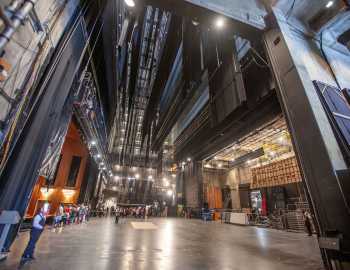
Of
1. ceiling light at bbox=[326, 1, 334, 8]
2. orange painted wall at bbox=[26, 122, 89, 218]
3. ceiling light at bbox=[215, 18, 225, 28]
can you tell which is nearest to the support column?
ceiling light at bbox=[326, 1, 334, 8]

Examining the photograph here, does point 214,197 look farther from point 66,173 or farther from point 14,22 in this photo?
point 14,22

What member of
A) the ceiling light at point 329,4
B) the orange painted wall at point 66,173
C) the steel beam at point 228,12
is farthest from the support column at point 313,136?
the orange painted wall at point 66,173

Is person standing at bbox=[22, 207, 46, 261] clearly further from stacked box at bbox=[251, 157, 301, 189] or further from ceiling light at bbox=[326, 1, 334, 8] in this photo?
stacked box at bbox=[251, 157, 301, 189]

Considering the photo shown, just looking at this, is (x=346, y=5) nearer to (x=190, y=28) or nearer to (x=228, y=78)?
(x=228, y=78)

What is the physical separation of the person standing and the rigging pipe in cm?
359

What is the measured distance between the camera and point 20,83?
2.64 m

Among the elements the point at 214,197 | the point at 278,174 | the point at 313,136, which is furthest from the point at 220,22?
the point at 214,197

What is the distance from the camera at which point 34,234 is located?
343 cm

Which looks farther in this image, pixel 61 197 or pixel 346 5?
pixel 61 197

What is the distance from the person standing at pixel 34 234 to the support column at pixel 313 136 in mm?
5510

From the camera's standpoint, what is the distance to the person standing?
10.8ft

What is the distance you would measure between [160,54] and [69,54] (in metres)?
6.09

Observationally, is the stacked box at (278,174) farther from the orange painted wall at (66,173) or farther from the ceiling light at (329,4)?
the orange painted wall at (66,173)

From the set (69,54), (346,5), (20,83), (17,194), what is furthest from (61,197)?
(346,5)
